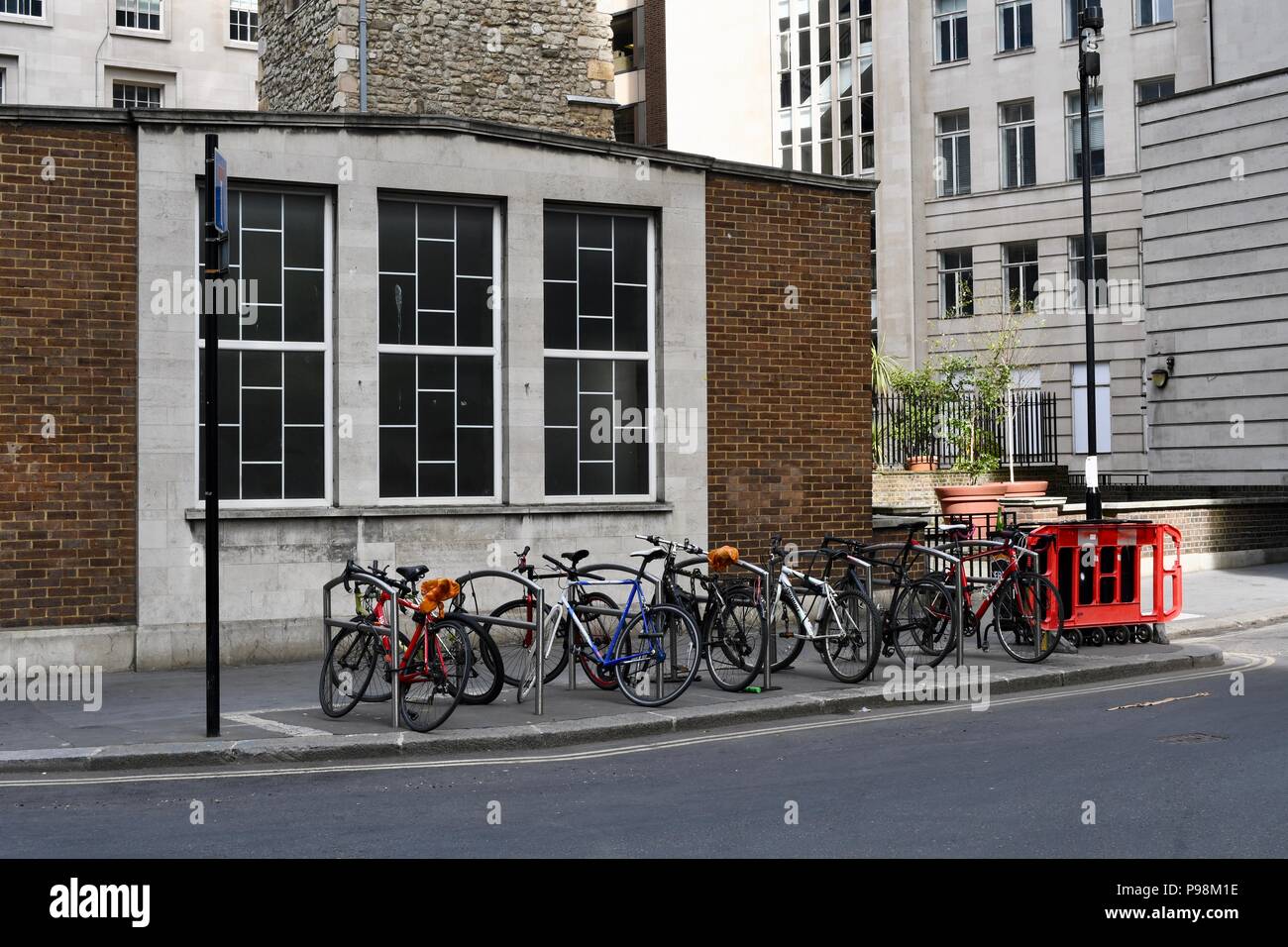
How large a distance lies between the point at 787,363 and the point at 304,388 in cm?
540

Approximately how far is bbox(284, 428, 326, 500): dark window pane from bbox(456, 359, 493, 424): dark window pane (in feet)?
4.88

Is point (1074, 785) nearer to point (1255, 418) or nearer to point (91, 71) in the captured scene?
point (1255, 418)

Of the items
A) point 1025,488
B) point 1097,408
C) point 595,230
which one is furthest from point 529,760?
point 1097,408

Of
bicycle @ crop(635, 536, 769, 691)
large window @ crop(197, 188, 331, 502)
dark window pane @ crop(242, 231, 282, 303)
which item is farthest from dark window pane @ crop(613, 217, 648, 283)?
bicycle @ crop(635, 536, 769, 691)

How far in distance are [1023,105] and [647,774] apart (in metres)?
43.3

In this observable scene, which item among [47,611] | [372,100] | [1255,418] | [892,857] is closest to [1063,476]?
[1255,418]

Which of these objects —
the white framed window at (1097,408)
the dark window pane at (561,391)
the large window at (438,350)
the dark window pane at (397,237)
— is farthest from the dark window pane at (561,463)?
the white framed window at (1097,408)

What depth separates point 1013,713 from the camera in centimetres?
1134

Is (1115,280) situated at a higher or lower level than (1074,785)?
higher

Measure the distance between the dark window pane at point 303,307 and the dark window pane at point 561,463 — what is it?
8.79 feet

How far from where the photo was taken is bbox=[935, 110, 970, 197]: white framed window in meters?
49.6

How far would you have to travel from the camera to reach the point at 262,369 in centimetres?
1428

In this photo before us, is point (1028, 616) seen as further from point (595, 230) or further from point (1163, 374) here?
point (1163, 374)

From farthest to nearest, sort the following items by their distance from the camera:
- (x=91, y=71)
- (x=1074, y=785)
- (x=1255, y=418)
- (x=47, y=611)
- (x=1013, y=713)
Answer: (x=91, y=71) → (x=1255, y=418) → (x=47, y=611) → (x=1013, y=713) → (x=1074, y=785)
